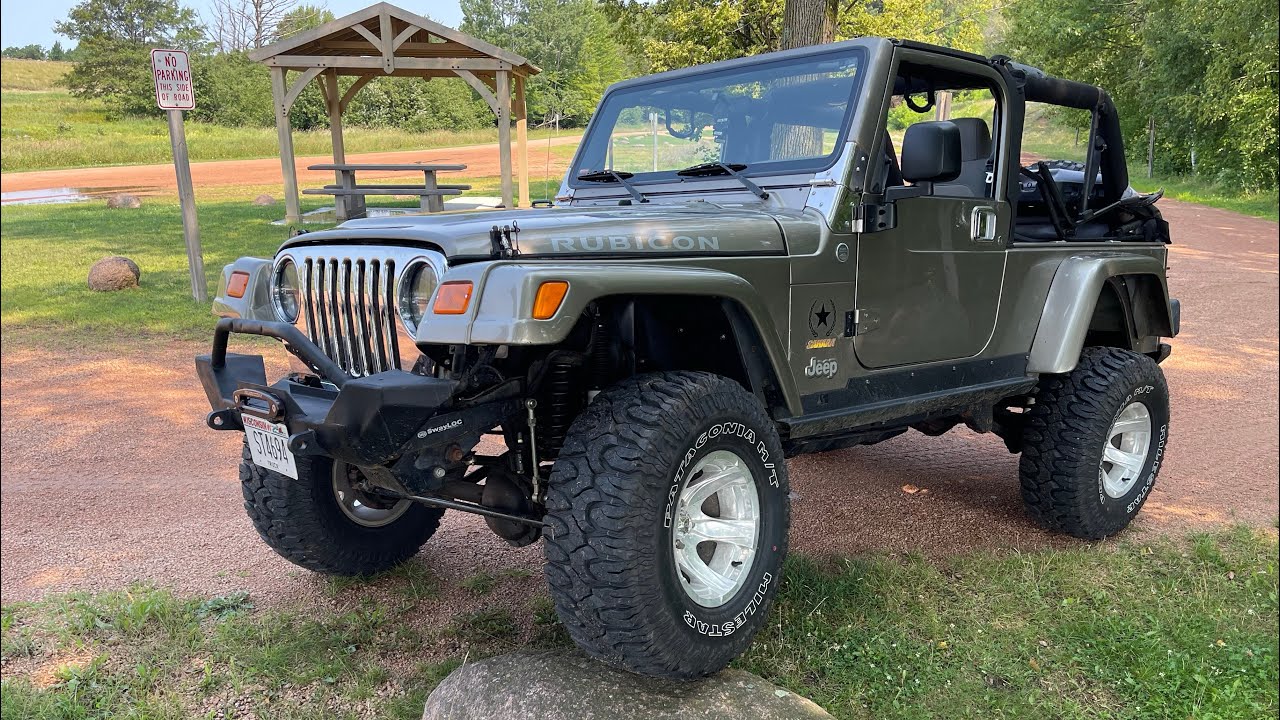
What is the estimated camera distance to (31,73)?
8.61 m

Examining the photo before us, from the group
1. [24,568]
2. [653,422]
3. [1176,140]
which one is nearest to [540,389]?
[653,422]

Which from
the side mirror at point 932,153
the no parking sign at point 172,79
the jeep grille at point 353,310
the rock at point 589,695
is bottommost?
the rock at point 589,695

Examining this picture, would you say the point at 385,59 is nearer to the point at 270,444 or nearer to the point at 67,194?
the point at 67,194

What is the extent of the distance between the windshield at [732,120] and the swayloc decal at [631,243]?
2.46ft

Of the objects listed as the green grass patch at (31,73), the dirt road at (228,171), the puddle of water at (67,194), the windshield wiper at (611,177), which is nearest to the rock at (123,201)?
the puddle of water at (67,194)

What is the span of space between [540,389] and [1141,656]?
2.27 meters

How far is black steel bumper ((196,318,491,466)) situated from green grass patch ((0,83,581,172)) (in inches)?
318

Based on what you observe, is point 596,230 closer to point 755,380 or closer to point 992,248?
point 755,380

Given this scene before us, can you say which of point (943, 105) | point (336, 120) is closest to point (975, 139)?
point (943, 105)

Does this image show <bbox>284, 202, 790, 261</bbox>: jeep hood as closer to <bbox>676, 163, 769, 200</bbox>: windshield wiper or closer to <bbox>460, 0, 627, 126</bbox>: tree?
<bbox>676, 163, 769, 200</bbox>: windshield wiper

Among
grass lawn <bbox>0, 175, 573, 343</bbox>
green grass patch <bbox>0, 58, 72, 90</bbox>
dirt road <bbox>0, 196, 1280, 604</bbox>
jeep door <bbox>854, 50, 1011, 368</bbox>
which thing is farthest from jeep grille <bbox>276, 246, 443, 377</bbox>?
green grass patch <bbox>0, 58, 72, 90</bbox>

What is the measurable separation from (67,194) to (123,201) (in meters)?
1.43

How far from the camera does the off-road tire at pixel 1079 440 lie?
4133 mm

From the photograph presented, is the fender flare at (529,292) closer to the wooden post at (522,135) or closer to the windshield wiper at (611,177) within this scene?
the windshield wiper at (611,177)
